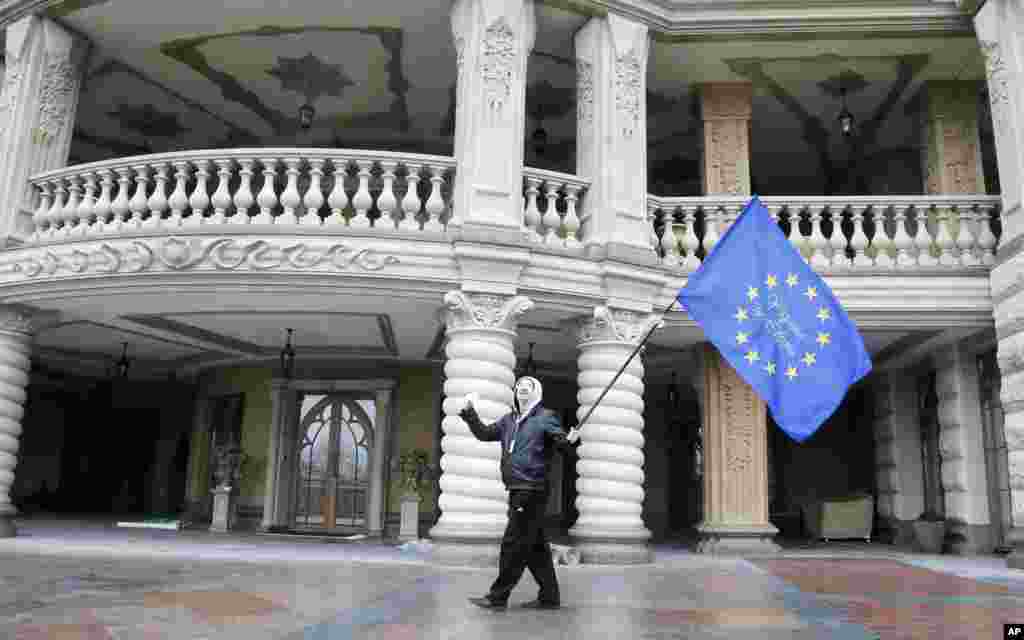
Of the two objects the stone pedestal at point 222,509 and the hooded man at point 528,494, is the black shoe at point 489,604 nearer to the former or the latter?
the hooded man at point 528,494

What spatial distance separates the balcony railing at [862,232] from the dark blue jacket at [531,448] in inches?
229

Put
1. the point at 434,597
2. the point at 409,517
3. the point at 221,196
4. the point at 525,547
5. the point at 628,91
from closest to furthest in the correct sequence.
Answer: the point at 525,547, the point at 434,597, the point at 221,196, the point at 628,91, the point at 409,517

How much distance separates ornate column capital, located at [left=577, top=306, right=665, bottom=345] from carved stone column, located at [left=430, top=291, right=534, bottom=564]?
98cm

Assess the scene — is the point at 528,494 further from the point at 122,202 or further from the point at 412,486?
the point at 412,486

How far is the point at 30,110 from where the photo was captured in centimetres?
1112

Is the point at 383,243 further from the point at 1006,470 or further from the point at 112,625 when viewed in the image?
the point at 1006,470

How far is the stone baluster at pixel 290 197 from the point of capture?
969cm

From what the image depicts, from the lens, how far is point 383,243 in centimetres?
959

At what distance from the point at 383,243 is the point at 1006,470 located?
9.09 meters

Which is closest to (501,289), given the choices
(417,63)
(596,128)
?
(596,128)

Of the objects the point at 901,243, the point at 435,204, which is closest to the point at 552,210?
the point at 435,204

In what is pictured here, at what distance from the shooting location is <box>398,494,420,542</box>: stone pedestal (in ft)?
43.5

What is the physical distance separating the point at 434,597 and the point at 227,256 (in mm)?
5055

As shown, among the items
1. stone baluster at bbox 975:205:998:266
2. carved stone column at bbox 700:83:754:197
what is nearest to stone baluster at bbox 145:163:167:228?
carved stone column at bbox 700:83:754:197
